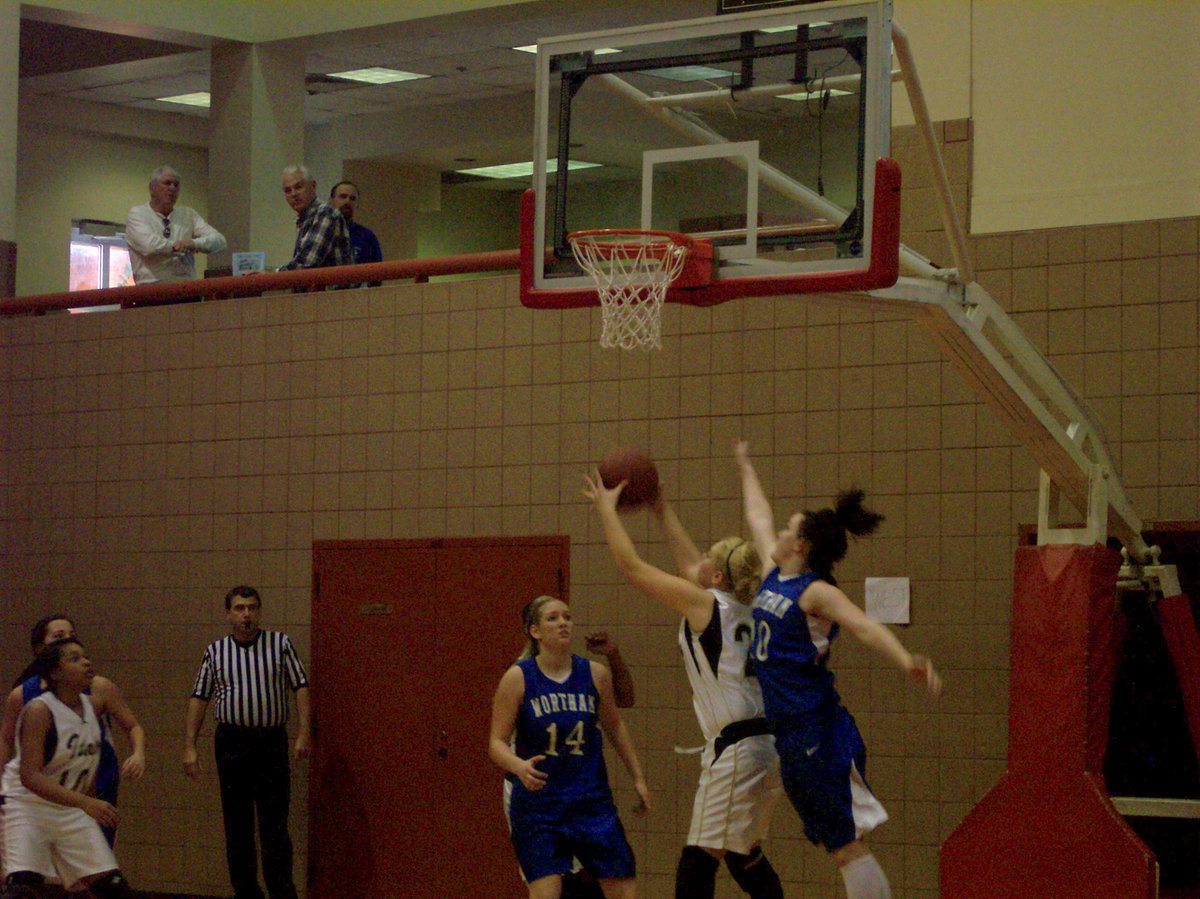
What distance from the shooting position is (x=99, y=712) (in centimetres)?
793

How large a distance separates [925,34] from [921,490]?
240 cm

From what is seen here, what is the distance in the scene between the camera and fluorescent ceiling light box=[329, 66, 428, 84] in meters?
13.8

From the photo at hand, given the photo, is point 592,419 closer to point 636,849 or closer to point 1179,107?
point 636,849

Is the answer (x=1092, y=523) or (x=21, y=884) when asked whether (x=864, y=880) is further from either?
(x=21, y=884)

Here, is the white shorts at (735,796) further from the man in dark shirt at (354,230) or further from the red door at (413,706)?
the man in dark shirt at (354,230)

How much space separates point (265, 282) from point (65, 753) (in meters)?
3.40

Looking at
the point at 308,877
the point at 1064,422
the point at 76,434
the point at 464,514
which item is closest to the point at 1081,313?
the point at 1064,422

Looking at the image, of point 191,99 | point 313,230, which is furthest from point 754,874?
point 191,99

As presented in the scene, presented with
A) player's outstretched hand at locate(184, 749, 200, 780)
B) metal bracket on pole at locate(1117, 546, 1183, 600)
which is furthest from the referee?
metal bracket on pole at locate(1117, 546, 1183, 600)

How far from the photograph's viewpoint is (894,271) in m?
5.19

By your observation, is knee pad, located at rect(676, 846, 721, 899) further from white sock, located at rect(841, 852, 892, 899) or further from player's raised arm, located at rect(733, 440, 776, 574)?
player's raised arm, located at rect(733, 440, 776, 574)

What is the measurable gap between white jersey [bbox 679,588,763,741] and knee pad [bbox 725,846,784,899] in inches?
19.2

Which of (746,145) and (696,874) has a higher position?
(746,145)

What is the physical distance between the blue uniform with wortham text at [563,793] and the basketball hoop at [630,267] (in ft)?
5.65
